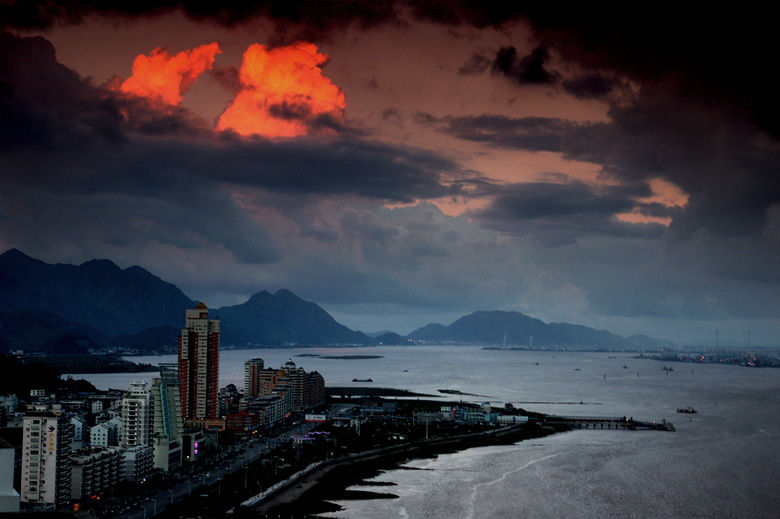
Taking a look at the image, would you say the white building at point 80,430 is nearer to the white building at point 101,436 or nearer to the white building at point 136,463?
the white building at point 101,436

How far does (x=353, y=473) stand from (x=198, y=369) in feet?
66.0

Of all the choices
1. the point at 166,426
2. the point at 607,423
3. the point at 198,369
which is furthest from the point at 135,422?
the point at 607,423

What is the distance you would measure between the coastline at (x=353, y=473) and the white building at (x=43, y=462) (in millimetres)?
7841

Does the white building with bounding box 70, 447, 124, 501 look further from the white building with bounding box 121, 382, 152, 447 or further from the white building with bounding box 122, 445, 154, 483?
the white building with bounding box 121, 382, 152, 447

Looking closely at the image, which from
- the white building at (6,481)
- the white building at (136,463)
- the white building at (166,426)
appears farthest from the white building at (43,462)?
the white building at (6,481)

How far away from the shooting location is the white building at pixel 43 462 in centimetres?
2778

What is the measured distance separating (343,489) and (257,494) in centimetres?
431

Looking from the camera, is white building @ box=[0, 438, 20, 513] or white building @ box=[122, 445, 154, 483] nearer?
white building @ box=[0, 438, 20, 513]

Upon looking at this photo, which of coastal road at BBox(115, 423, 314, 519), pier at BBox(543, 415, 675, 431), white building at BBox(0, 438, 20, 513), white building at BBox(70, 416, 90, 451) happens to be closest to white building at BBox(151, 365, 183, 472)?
coastal road at BBox(115, 423, 314, 519)

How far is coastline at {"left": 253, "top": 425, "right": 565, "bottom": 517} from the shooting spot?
2962 centimetres

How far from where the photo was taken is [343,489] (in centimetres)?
3319

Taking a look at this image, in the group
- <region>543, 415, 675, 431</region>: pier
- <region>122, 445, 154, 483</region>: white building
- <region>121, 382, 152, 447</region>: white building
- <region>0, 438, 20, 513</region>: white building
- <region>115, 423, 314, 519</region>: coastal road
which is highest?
<region>0, 438, 20, 513</region>: white building

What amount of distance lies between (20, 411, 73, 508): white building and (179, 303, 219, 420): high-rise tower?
2340cm

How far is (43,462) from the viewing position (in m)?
28.0
